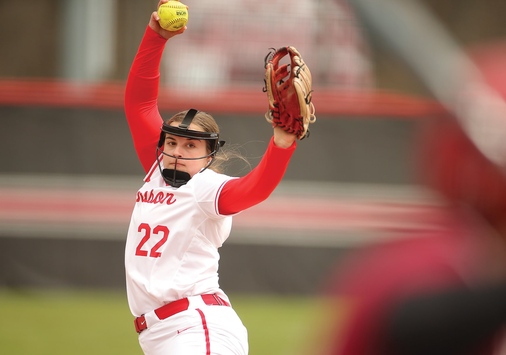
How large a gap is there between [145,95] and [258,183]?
0.97 metres

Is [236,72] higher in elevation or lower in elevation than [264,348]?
higher

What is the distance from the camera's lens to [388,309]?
108 centimetres

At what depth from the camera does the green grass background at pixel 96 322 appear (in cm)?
603

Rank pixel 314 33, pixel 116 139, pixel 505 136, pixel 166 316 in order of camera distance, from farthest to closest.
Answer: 1. pixel 314 33
2. pixel 116 139
3. pixel 166 316
4. pixel 505 136

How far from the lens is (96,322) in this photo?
6.69m

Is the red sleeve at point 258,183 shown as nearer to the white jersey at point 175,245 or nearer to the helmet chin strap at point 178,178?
the white jersey at point 175,245

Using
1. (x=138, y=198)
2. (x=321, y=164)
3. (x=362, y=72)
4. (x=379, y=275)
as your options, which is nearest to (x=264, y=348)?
(x=321, y=164)

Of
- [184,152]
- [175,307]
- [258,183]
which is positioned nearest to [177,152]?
[184,152]

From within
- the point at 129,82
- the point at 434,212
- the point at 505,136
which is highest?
the point at 505,136

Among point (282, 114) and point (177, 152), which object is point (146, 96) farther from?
point (282, 114)

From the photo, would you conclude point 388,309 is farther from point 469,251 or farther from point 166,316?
point 166,316

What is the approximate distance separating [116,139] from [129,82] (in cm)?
410

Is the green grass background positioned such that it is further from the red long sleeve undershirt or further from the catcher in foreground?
the catcher in foreground

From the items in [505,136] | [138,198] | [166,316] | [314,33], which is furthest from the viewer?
[314,33]
